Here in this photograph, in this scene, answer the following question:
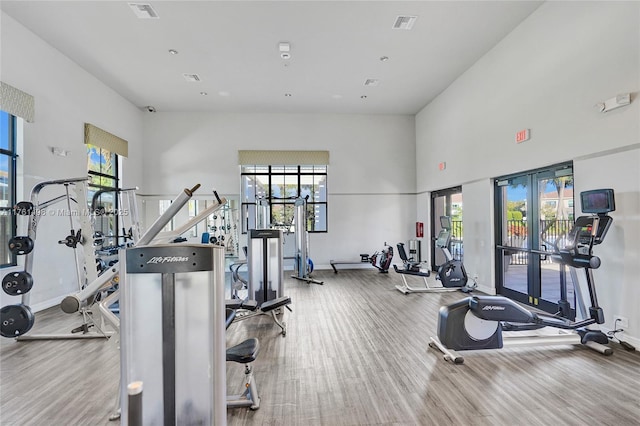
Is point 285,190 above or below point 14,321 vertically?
above

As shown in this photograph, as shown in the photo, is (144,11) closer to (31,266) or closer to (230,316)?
(31,266)

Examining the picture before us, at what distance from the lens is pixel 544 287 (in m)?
4.61

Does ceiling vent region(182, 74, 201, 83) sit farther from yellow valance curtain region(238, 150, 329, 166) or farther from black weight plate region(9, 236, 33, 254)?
black weight plate region(9, 236, 33, 254)

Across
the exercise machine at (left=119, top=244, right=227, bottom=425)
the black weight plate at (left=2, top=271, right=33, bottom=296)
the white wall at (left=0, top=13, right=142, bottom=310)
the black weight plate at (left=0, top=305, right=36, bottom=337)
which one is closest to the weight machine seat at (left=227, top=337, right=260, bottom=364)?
the exercise machine at (left=119, top=244, right=227, bottom=425)

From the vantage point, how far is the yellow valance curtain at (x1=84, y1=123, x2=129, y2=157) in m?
6.04

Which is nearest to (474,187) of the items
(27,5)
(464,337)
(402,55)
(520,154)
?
(520,154)

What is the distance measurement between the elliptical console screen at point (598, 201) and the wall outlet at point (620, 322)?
112 cm

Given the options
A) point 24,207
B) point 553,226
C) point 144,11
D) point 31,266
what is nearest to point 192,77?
point 144,11

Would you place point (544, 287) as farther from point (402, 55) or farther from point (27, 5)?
point (27, 5)

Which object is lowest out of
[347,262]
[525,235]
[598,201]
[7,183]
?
[347,262]

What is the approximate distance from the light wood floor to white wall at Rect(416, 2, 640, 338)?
4.18 ft

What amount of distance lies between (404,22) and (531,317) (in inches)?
161

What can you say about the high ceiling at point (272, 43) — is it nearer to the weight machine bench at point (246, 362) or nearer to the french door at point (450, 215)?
the french door at point (450, 215)

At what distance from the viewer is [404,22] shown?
456 centimetres
